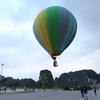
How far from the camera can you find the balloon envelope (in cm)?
1722

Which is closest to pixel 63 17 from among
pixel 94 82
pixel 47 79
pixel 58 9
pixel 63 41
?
pixel 58 9

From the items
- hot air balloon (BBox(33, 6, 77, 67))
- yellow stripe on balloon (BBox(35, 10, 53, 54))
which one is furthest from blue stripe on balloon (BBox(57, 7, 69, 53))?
yellow stripe on balloon (BBox(35, 10, 53, 54))

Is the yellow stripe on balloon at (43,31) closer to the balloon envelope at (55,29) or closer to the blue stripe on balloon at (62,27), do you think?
the balloon envelope at (55,29)

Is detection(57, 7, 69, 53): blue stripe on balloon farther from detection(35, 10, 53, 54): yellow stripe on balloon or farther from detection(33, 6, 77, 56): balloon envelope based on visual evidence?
detection(35, 10, 53, 54): yellow stripe on balloon

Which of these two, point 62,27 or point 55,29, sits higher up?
point 62,27

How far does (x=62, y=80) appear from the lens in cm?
18762

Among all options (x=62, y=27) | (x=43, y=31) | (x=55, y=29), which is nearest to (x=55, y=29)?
(x=55, y=29)

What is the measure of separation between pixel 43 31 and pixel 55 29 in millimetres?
1030

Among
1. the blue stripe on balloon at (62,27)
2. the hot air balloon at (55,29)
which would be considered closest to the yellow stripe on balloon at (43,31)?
the hot air balloon at (55,29)

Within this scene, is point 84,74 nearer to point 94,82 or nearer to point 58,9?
point 94,82

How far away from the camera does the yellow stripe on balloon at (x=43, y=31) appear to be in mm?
17266

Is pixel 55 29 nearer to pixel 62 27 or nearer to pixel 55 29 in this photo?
pixel 55 29

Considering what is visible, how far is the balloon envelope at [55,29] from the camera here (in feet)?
56.5

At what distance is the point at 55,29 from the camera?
1728 centimetres
